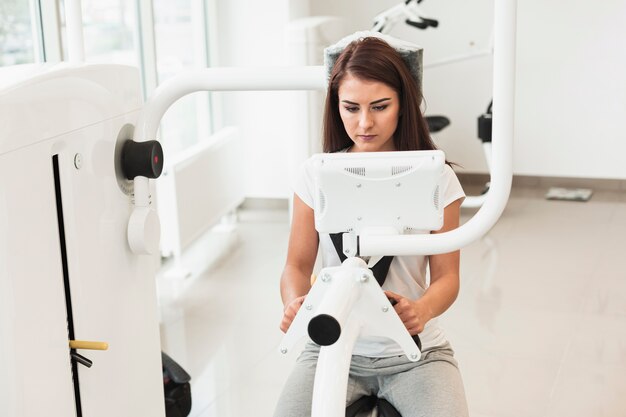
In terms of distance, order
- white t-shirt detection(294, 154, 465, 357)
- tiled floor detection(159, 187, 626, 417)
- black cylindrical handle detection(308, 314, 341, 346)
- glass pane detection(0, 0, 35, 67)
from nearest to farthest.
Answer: black cylindrical handle detection(308, 314, 341, 346) → white t-shirt detection(294, 154, 465, 357) → tiled floor detection(159, 187, 626, 417) → glass pane detection(0, 0, 35, 67)

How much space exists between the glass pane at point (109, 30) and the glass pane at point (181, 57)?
26 cm

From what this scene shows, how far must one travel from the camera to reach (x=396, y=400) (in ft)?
4.99

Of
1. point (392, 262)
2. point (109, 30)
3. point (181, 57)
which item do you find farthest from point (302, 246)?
point (181, 57)

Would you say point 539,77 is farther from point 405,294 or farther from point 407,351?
point 407,351

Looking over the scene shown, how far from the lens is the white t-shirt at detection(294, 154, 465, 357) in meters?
1.59

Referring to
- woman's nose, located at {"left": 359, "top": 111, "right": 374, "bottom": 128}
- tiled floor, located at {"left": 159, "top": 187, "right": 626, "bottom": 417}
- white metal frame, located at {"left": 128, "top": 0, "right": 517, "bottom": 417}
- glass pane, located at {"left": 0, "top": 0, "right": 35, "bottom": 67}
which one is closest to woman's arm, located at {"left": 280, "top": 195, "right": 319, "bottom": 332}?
woman's nose, located at {"left": 359, "top": 111, "right": 374, "bottom": 128}

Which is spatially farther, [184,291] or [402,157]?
[184,291]

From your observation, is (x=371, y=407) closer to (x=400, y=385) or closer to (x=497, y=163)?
(x=400, y=385)

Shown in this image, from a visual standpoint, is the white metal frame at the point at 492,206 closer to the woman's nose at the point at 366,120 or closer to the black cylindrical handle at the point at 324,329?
the black cylindrical handle at the point at 324,329

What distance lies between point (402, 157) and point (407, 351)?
251 millimetres

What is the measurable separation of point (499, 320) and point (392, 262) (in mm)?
1739

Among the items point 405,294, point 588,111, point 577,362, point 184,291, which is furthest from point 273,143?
point 405,294

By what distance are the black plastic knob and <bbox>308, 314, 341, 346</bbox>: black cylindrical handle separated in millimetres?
577

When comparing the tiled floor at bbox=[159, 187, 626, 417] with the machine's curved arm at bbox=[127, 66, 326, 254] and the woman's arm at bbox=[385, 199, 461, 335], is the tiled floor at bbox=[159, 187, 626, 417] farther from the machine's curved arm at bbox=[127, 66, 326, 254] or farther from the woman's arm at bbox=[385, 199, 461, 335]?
the machine's curved arm at bbox=[127, 66, 326, 254]
